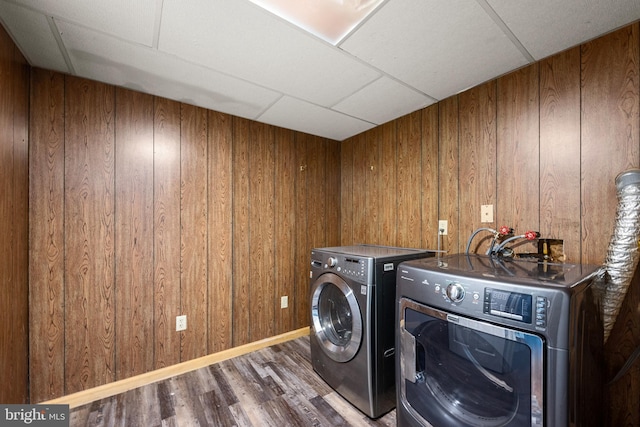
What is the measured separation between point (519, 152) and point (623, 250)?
2.48ft

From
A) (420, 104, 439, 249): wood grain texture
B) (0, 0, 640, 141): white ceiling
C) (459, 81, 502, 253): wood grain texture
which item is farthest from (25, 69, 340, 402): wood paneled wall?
(459, 81, 502, 253): wood grain texture

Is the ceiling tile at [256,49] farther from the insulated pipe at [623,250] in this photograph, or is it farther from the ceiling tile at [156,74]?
the insulated pipe at [623,250]

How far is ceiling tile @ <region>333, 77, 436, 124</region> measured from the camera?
6.16 feet

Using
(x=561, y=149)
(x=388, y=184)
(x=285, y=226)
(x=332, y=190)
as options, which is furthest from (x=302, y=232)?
(x=561, y=149)

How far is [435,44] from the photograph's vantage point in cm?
141

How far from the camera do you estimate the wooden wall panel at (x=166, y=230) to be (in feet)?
6.63

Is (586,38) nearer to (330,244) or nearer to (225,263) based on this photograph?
(330,244)

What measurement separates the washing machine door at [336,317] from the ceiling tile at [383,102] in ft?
4.39

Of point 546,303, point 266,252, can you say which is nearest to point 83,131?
point 266,252

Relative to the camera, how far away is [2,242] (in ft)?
4.24

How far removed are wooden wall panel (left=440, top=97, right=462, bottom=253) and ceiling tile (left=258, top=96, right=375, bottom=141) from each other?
73 cm

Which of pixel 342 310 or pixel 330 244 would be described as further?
pixel 330 244

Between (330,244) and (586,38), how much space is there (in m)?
2.39

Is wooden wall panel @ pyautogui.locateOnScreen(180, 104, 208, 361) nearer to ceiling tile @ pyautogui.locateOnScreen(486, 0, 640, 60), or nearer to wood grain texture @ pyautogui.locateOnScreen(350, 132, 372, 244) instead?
wood grain texture @ pyautogui.locateOnScreen(350, 132, 372, 244)
